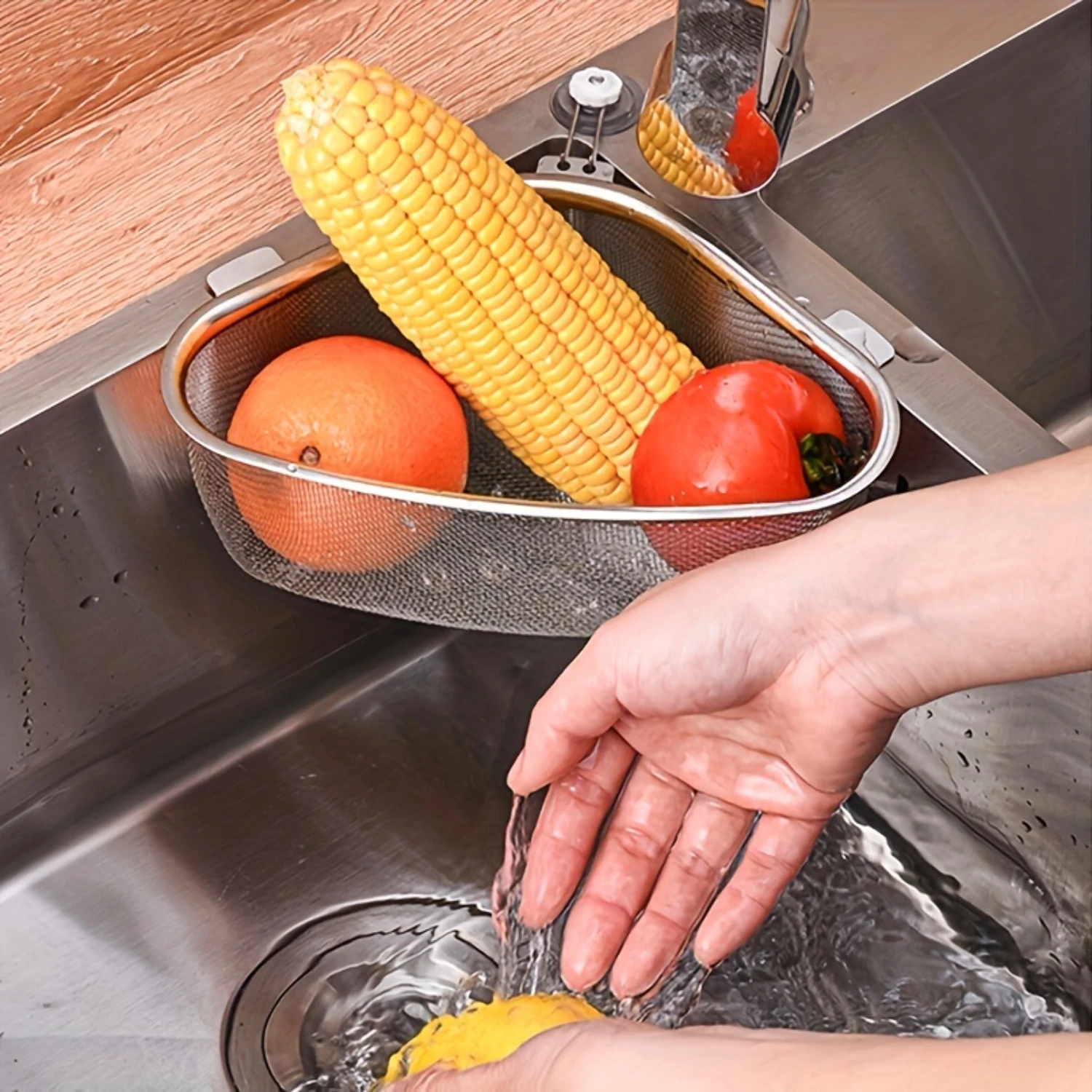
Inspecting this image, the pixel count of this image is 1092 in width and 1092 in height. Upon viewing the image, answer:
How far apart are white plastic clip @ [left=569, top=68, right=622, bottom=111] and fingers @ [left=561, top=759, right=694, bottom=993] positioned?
40 cm

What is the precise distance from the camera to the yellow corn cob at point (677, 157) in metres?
0.79

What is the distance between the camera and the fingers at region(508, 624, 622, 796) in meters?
0.64

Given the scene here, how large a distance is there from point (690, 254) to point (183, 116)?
33cm

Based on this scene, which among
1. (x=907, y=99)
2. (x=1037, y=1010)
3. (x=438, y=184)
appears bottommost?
(x=1037, y=1010)

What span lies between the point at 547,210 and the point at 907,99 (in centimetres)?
30

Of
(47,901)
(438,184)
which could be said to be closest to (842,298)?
(438,184)

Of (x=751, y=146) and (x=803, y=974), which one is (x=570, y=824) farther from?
(x=751, y=146)

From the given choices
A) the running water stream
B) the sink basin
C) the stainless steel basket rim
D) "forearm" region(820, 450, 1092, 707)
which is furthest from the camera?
the sink basin

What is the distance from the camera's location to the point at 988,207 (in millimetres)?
932

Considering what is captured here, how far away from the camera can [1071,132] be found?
0.96 m

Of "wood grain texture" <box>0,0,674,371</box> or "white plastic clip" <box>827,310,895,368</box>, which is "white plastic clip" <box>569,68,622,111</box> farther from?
"white plastic clip" <box>827,310,895,368</box>

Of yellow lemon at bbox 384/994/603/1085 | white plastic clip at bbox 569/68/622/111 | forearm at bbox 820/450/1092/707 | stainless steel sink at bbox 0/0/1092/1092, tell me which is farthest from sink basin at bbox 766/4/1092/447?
yellow lemon at bbox 384/994/603/1085

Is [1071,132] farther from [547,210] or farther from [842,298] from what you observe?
[547,210]

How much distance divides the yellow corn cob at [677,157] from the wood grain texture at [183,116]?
97 mm
